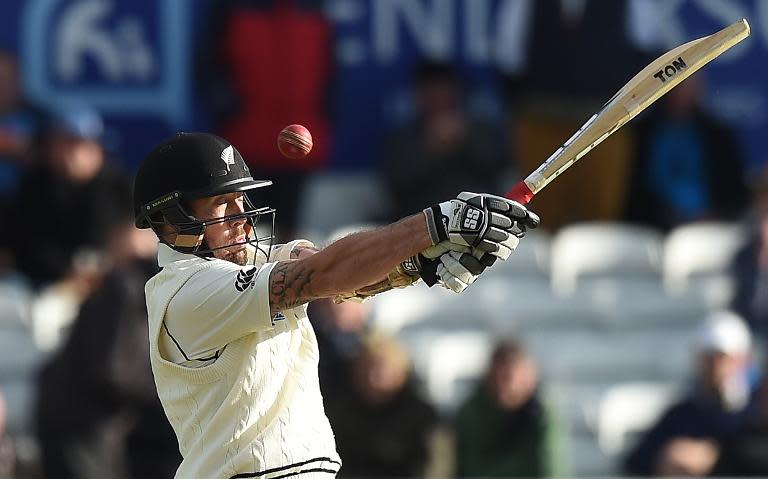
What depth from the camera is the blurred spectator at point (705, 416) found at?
7.98m

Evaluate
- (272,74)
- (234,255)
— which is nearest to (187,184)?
(234,255)

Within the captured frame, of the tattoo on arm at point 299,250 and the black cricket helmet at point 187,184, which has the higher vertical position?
the black cricket helmet at point 187,184

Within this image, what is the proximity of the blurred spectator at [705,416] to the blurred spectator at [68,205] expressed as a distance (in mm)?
2982

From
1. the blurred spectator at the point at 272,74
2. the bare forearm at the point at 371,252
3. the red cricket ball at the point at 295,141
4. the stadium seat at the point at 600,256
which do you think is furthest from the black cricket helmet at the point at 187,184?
the stadium seat at the point at 600,256

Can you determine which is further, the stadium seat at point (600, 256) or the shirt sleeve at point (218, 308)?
the stadium seat at point (600, 256)

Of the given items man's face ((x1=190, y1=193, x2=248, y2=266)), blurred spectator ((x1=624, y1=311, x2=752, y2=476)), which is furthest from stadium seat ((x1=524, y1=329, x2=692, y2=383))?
man's face ((x1=190, y1=193, x2=248, y2=266))

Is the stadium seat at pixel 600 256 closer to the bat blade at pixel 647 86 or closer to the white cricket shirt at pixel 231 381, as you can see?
the bat blade at pixel 647 86

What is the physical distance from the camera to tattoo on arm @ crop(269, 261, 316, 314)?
4307 millimetres

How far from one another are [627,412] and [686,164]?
1741mm

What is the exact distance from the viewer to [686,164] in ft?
31.9

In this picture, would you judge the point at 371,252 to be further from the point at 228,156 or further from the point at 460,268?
the point at 228,156

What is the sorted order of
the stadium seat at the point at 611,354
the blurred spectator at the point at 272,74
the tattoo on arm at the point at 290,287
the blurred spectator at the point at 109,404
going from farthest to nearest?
1. the blurred spectator at the point at 272,74
2. the stadium seat at the point at 611,354
3. the blurred spectator at the point at 109,404
4. the tattoo on arm at the point at 290,287

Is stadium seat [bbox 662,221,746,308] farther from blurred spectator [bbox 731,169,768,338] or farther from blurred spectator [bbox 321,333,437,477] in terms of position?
blurred spectator [bbox 321,333,437,477]

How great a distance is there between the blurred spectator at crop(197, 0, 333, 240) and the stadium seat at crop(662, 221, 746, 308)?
2.06m
